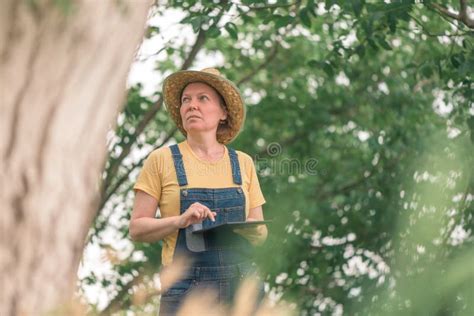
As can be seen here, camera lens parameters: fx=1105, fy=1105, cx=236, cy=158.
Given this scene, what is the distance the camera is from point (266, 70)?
1145 centimetres

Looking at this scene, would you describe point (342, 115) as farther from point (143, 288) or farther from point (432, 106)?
point (143, 288)

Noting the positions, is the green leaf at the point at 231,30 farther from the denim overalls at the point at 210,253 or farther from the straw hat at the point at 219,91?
the denim overalls at the point at 210,253

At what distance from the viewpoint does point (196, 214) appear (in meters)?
4.35

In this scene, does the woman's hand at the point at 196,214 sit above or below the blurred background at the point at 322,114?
above

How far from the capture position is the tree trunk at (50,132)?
233 cm

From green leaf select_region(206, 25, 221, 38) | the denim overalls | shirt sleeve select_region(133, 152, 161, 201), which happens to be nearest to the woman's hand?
the denim overalls

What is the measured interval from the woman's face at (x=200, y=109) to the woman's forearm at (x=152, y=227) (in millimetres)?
487

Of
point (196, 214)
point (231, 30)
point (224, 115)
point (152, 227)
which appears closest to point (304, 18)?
point (231, 30)


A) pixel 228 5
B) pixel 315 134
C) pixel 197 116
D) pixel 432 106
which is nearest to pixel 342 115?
pixel 315 134

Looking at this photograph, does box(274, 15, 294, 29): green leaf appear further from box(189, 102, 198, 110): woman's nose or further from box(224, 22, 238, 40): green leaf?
box(189, 102, 198, 110): woman's nose

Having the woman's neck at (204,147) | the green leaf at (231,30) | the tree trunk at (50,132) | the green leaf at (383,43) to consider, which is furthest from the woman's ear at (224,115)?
the green leaf at (383,43)

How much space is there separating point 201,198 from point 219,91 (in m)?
0.54

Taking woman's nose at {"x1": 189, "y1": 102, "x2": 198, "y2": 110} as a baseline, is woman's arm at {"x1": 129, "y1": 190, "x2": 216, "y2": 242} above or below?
below

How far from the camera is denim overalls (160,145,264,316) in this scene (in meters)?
4.65
